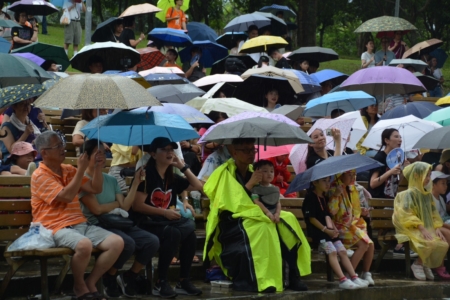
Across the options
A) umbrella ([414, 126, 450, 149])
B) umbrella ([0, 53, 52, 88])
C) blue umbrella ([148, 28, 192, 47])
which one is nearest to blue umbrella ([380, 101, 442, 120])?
umbrella ([414, 126, 450, 149])

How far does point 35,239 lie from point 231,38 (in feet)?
45.1

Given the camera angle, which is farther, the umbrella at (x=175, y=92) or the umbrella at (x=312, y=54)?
the umbrella at (x=312, y=54)

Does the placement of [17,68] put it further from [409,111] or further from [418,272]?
[409,111]

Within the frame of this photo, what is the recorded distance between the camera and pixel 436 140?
440 inches

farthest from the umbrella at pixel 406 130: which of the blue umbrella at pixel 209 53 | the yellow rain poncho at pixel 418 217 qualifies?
the blue umbrella at pixel 209 53

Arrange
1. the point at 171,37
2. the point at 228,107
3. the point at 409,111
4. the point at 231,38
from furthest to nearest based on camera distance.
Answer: the point at 231,38, the point at 171,37, the point at 409,111, the point at 228,107

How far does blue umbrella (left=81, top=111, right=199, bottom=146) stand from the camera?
893 centimetres

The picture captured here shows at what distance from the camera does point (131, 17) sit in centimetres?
1920

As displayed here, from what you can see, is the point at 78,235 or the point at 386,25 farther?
the point at 386,25

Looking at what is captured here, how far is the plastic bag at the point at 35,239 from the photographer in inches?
314

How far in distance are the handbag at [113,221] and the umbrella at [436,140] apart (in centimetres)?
421

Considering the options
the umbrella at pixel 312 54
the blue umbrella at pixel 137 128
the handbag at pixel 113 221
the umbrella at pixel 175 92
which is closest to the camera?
the handbag at pixel 113 221

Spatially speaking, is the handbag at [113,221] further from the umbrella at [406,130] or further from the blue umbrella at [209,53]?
the blue umbrella at [209,53]

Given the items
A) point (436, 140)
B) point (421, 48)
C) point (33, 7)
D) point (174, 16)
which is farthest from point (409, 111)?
point (174, 16)
